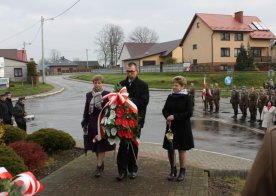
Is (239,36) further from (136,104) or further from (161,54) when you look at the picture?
(136,104)

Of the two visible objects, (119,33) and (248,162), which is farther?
(119,33)

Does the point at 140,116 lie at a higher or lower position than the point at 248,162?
higher

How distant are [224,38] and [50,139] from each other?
51844mm

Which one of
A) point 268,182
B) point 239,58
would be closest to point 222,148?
point 268,182

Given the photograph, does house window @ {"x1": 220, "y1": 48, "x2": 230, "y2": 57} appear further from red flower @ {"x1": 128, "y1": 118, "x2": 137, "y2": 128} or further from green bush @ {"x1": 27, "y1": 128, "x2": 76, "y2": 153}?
red flower @ {"x1": 128, "y1": 118, "x2": 137, "y2": 128}

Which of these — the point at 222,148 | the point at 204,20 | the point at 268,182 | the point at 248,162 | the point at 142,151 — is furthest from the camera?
the point at 204,20

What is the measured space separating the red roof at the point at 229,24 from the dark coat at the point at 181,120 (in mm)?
51768

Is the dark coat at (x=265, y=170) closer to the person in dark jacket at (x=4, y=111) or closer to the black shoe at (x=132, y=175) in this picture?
the black shoe at (x=132, y=175)

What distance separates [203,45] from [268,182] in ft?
196

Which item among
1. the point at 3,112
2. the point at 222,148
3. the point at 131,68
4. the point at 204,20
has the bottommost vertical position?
the point at 222,148

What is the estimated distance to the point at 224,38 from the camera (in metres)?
59.2

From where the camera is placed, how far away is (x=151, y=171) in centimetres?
801

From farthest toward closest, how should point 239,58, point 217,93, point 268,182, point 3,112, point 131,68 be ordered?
point 239,58, point 217,93, point 3,112, point 131,68, point 268,182

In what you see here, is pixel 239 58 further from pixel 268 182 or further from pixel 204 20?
pixel 268 182
